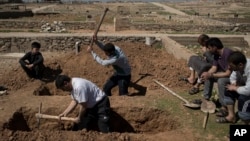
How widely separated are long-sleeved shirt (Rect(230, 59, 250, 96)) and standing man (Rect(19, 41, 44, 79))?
562 centimetres

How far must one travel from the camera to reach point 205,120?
6.08 meters

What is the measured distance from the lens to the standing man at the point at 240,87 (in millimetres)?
5289

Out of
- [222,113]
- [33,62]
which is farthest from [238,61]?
[33,62]

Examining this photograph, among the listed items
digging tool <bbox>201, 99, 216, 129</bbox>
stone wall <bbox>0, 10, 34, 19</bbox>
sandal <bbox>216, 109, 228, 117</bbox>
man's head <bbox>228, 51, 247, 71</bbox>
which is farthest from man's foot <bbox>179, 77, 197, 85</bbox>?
stone wall <bbox>0, 10, 34, 19</bbox>

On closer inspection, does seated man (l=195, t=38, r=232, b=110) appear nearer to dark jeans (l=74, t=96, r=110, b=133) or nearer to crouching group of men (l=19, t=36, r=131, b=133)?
crouching group of men (l=19, t=36, r=131, b=133)

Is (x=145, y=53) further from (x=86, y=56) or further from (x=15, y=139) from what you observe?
(x=15, y=139)

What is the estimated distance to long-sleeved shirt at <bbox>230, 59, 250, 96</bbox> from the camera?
5.32m

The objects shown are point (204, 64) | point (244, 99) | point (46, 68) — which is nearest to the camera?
point (244, 99)

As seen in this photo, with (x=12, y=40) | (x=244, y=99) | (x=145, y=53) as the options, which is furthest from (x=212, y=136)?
(x=12, y=40)

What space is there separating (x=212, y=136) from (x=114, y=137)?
5.69ft

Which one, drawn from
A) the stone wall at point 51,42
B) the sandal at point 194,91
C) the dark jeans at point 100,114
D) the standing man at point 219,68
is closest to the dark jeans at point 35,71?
the dark jeans at point 100,114

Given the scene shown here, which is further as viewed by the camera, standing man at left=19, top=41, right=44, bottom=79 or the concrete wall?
the concrete wall

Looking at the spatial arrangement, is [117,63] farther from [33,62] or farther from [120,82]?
[33,62]

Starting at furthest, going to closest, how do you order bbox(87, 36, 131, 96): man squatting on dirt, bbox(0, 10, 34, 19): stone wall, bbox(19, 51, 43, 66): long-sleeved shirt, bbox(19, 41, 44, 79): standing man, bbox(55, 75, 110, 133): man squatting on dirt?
bbox(0, 10, 34, 19): stone wall → bbox(19, 51, 43, 66): long-sleeved shirt → bbox(19, 41, 44, 79): standing man → bbox(87, 36, 131, 96): man squatting on dirt → bbox(55, 75, 110, 133): man squatting on dirt
